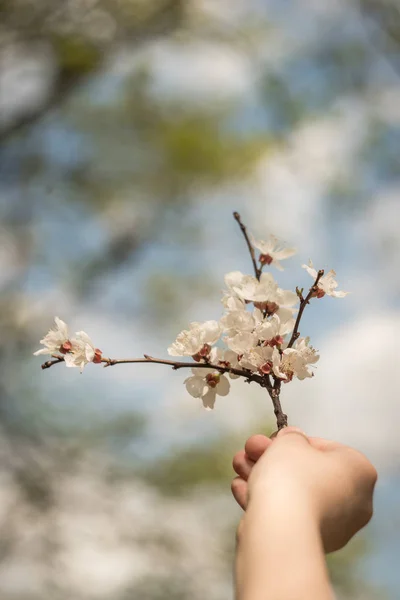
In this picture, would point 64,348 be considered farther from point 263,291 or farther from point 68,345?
point 263,291

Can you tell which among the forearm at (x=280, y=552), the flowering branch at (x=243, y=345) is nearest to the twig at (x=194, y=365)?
the flowering branch at (x=243, y=345)

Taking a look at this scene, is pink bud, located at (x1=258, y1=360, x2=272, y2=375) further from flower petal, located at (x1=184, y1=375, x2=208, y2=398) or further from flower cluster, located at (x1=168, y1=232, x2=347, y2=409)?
flower petal, located at (x1=184, y1=375, x2=208, y2=398)

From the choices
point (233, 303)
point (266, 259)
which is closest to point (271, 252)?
point (266, 259)

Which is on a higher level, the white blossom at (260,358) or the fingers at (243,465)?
the white blossom at (260,358)

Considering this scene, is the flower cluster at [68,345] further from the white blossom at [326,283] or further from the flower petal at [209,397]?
the white blossom at [326,283]

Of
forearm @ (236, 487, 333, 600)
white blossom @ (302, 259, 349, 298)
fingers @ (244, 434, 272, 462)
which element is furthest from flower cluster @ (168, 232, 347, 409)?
forearm @ (236, 487, 333, 600)

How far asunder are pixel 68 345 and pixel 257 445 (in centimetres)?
36

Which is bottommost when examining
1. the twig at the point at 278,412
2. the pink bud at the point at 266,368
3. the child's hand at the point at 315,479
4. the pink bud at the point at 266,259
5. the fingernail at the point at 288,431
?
the child's hand at the point at 315,479

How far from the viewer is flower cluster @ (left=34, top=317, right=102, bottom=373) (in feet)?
3.20

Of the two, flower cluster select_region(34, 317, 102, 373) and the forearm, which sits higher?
flower cluster select_region(34, 317, 102, 373)

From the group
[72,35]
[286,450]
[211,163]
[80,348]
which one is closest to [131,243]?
[211,163]

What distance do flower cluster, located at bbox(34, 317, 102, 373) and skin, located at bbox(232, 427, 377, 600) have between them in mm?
305

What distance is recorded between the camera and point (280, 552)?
2.16ft

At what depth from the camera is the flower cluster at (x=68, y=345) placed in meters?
0.98
